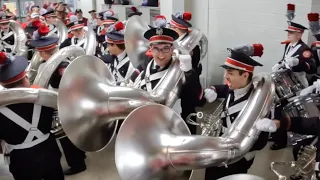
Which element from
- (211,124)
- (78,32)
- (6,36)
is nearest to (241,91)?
(211,124)

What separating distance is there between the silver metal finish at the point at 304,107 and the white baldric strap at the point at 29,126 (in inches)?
70.9

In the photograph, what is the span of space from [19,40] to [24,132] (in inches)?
160

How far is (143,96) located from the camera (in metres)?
2.59

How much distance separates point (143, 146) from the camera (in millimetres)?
1972

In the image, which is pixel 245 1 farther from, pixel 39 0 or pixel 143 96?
pixel 39 0

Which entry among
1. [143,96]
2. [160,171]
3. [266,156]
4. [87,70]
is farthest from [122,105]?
[266,156]

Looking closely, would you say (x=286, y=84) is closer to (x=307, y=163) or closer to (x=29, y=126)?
(x=307, y=163)

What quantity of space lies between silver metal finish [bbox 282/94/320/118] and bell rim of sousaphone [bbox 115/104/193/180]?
1.20m

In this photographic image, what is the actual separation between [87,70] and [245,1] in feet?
11.6

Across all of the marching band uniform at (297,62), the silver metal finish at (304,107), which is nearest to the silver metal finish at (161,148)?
the silver metal finish at (304,107)

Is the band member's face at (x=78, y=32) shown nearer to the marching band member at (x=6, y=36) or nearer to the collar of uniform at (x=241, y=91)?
the marching band member at (x=6, y=36)

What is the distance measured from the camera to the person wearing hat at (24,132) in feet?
7.78

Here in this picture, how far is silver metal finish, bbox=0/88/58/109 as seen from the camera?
2266 mm

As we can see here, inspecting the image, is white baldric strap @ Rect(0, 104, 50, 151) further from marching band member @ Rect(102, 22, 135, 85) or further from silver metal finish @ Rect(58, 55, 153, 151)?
marching band member @ Rect(102, 22, 135, 85)
